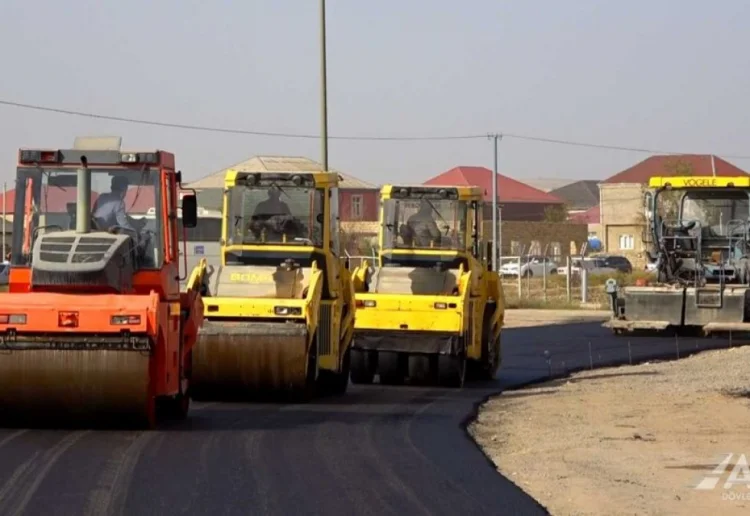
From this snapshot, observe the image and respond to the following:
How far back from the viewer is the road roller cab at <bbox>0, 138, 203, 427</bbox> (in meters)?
12.8

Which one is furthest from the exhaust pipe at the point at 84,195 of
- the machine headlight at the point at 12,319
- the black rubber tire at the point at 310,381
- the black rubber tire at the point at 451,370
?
the black rubber tire at the point at 451,370

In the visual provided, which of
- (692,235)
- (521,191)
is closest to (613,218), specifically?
(521,191)

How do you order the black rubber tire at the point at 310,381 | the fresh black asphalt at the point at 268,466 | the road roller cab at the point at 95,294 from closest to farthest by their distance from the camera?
the fresh black asphalt at the point at 268,466 → the road roller cab at the point at 95,294 → the black rubber tire at the point at 310,381

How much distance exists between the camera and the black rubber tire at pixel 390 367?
19.8 metres

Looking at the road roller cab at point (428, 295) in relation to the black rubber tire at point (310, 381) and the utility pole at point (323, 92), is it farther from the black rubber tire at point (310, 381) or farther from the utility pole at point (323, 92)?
the utility pole at point (323, 92)

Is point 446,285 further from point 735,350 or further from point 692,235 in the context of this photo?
point 692,235

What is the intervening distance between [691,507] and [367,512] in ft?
7.42

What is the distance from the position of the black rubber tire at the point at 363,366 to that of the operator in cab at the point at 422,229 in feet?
6.13

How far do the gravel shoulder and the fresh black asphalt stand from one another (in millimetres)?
408

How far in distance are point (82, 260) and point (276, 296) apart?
4096 mm

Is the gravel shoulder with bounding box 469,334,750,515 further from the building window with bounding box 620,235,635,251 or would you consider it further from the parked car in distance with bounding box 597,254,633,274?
the building window with bounding box 620,235,635,251

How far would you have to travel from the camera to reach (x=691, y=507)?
9.77m

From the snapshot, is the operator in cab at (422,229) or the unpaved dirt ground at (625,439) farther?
the operator in cab at (422,229)

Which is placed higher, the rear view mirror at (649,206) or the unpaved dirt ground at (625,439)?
the rear view mirror at (649,206)
